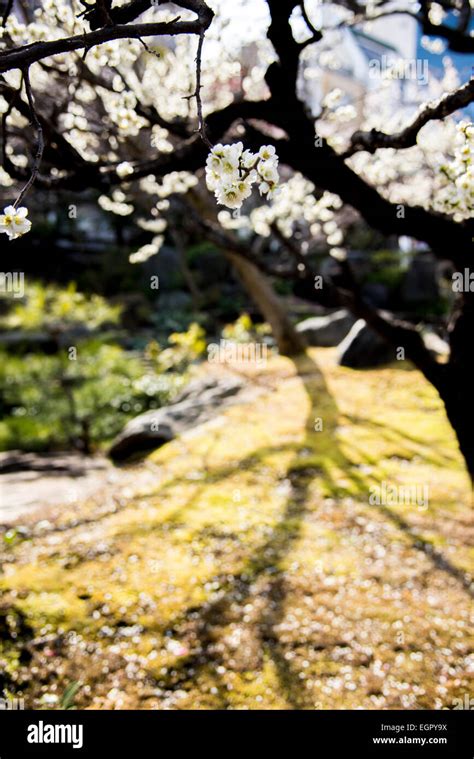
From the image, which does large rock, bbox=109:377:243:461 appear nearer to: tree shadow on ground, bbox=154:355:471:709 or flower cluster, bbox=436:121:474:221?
tree shadow on ground, bbox=154:355:471:709

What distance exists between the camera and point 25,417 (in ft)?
32.8

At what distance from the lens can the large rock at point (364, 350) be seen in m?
9.38

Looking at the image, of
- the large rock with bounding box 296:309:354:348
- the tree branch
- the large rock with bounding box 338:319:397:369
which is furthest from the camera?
the large rock with bounding box 296:309:354:348

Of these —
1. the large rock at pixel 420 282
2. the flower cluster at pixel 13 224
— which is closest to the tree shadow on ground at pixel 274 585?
the flower cluster at pixel 13 224

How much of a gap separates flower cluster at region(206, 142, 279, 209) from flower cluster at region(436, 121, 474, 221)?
0.89m

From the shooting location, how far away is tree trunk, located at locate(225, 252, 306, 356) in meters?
10.7

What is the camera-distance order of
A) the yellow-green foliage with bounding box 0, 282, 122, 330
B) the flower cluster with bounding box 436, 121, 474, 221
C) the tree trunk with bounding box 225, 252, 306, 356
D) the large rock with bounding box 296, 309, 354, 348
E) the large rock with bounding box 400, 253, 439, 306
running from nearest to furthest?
the flower cluster with bounding box 436, 121, 474, 221, the yellow-green foliage with bounding box 0, 282, 122, 330, the tree trunk with bounding box 225, 252, 306, 356, the large rock with bounding box 296, 309, 354, 348, the large rock with bounding box 400, 253, 439, 306

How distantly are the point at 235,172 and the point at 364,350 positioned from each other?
804cm

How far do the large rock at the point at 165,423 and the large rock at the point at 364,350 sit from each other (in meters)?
2.28

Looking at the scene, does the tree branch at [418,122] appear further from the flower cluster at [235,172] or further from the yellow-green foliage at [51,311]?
the yellow-green foliage at [51,311]

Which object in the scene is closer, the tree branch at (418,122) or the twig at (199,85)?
the twig at (199,85)

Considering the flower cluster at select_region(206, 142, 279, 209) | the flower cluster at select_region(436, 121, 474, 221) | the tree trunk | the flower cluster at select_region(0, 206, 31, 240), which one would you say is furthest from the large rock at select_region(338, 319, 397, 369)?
the flower cluster at select_region(0, 206, 31, 240)
